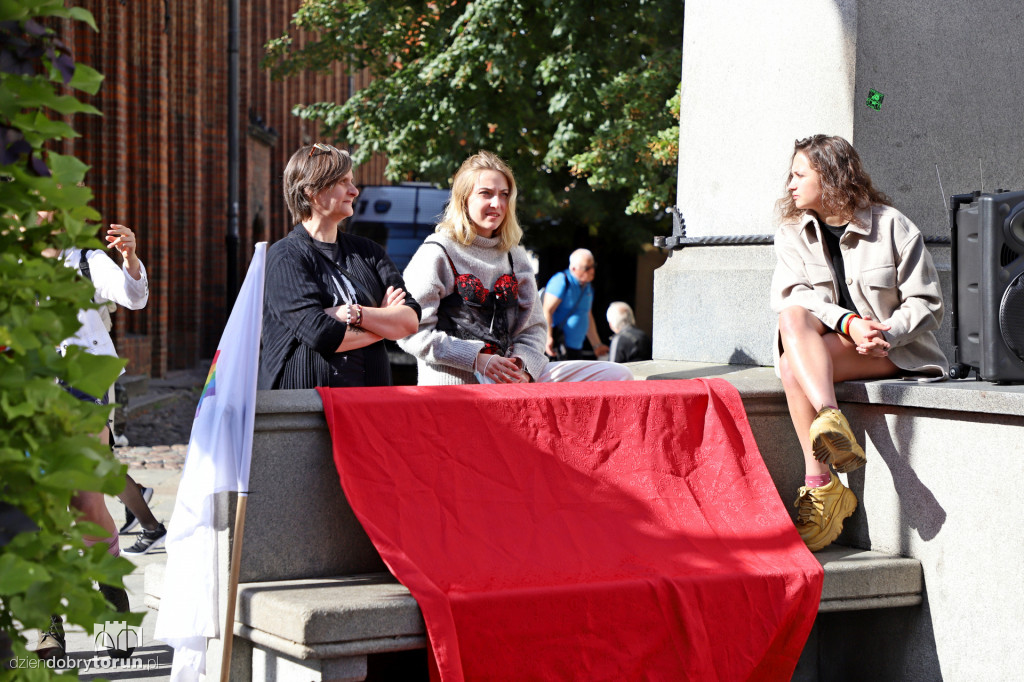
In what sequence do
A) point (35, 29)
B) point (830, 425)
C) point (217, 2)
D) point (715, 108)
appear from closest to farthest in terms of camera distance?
point (35, 29) → point (830, 425) → point (715, 108) → point (217, 2)

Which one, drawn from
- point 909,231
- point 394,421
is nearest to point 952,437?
point 909,231

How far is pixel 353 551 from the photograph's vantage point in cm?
388

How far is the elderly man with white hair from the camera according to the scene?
1019 cm

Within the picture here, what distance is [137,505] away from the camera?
634 cm

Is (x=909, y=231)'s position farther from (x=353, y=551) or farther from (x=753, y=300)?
(x=353, y=551)

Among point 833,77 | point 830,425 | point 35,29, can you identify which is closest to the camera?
point 35,29

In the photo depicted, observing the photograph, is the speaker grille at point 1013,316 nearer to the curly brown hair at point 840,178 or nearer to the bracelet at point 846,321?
the bracelet at point 846,321

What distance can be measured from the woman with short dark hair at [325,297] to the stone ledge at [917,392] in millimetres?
1331

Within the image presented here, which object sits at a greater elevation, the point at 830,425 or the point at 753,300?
the point at 753,300

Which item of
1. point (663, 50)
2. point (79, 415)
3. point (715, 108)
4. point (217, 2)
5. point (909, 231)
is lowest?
point (79, 415)

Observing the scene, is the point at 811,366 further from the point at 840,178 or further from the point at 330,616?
the point at 330,616

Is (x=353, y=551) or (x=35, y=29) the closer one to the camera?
(x=35, y=29)

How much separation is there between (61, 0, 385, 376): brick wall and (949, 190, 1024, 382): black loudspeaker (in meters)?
12.3

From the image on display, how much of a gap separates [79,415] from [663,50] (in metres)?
13.7
